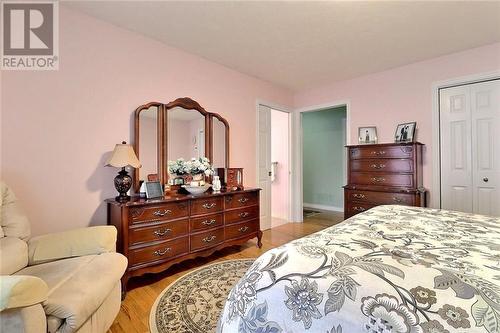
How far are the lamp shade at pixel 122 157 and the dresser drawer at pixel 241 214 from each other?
3.88 ft

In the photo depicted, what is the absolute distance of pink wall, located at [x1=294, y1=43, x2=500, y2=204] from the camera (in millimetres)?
3031

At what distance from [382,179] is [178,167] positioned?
2.67 metres

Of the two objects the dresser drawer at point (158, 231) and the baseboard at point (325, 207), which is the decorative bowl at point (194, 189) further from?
the baseboard at point (325, 207)

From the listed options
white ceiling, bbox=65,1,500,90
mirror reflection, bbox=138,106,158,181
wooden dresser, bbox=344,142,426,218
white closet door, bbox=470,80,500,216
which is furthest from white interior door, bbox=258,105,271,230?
white closet door, bbox=470,80,500,216

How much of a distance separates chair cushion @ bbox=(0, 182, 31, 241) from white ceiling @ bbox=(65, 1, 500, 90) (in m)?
1.71

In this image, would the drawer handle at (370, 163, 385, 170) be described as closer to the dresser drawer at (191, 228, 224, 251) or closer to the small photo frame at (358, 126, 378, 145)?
the small photo frame at (358, 126, 378, 145)

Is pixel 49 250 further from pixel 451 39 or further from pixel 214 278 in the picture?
pixel 451 39

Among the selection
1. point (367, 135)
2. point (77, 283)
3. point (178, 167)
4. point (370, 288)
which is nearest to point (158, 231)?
point (178, 167)

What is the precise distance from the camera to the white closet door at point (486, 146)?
288 centimetres

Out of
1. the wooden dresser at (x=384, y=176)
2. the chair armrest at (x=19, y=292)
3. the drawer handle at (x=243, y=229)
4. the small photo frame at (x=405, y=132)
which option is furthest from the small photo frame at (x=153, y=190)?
Result: the small photo frame at (x=405, y=132)

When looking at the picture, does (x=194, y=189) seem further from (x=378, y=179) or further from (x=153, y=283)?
(x=378, y=179)

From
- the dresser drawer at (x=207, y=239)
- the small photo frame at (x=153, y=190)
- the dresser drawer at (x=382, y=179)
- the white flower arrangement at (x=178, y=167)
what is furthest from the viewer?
the dresser drawer at (x=382, y=179)

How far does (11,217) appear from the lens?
1692mm

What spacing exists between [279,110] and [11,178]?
Result: 12.2 feet
